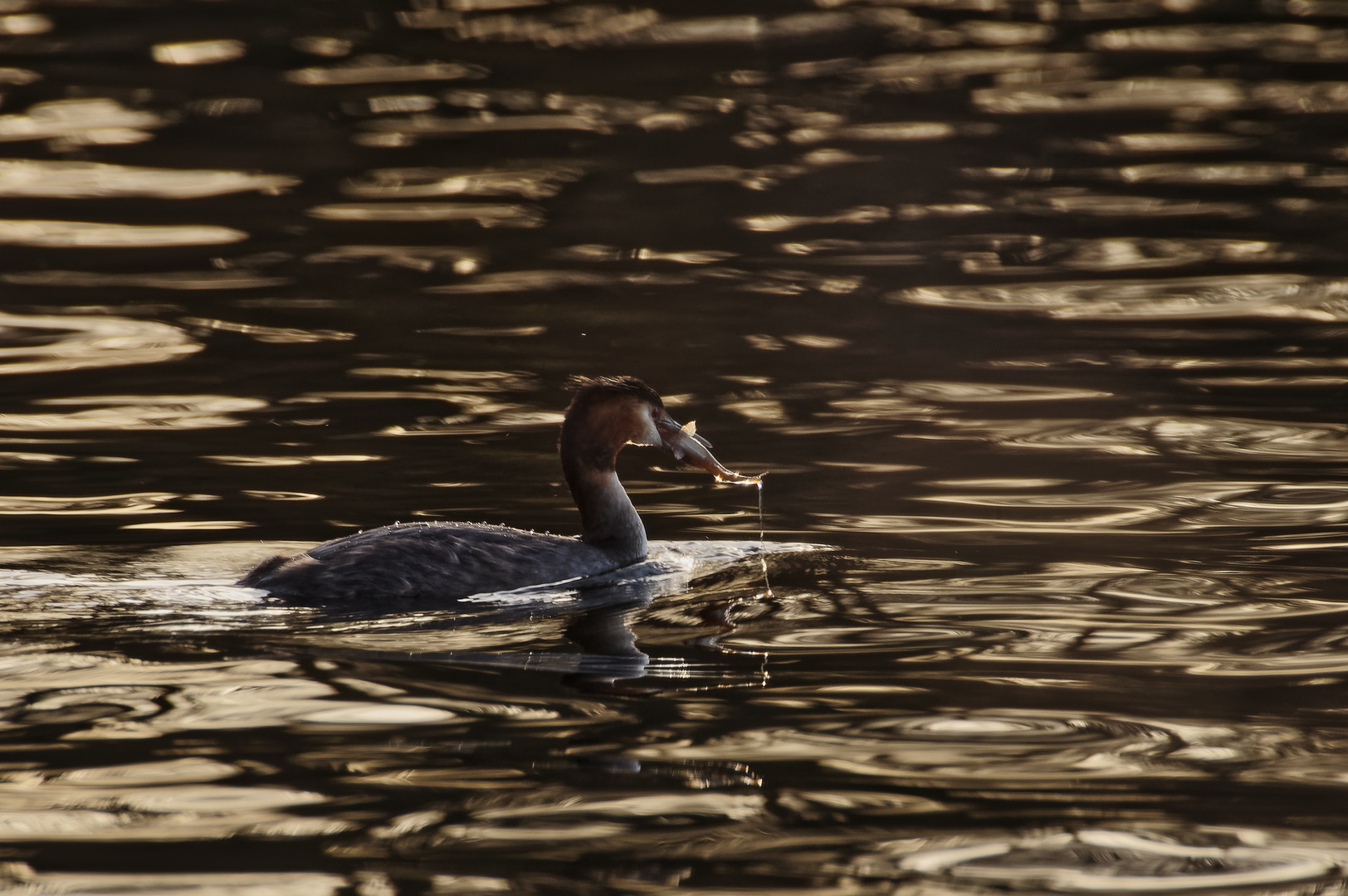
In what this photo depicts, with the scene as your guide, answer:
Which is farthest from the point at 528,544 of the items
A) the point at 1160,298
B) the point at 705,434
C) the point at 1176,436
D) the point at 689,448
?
the point at 1160,298

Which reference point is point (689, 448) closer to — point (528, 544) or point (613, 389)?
point (613, 389)

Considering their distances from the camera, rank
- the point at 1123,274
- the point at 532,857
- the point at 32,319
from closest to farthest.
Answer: the point at 532,857 < the point at 32,319 < the point at 1123,274

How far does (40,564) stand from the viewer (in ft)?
28.1

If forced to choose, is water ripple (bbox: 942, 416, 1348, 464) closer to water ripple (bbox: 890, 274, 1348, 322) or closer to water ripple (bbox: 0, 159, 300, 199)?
water ripple (bbox: 890, 274, 1348, 322)

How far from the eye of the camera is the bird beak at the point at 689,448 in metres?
9.16

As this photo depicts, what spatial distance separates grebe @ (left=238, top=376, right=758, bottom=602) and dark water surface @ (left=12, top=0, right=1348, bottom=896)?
6.5 inches

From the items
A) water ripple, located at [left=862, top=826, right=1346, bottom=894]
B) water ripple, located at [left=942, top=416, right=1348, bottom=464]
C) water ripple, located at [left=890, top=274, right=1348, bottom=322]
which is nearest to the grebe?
water ripple, located at [left=942, top=416, right=1348, bottom=464]

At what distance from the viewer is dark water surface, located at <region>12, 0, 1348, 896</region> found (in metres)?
5.78

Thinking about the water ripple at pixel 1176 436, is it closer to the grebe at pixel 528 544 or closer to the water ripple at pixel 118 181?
the grebe at pixel 528 544

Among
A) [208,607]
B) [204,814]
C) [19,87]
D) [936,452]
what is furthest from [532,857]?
[19,87]

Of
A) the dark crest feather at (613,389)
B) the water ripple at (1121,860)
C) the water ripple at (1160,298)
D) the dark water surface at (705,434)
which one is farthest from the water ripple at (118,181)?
the water ripple at (1121,860)

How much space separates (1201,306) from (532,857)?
10277 mm

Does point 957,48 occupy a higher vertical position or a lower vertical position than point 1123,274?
higher

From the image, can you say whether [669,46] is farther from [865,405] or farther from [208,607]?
[208,607]
